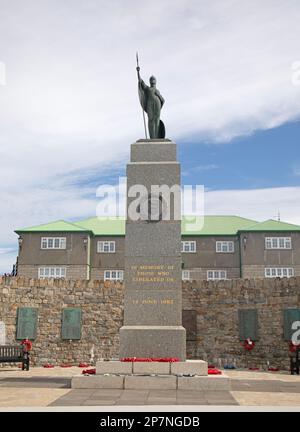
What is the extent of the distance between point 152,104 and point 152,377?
Answer: 681 centimetres

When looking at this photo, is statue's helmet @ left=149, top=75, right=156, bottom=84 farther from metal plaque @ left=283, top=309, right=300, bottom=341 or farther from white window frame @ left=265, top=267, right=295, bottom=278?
white window frame @ left=265, top=267, right=295, bottom=278

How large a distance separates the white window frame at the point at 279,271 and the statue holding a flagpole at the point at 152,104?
29.2 meters

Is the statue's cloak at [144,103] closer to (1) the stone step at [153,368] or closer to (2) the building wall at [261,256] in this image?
(1) the stone step at [153,368]

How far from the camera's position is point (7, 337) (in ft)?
62.5

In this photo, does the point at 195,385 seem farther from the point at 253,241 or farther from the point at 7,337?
the point at 253,241

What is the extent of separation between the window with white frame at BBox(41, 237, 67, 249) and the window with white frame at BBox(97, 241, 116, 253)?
112 inches

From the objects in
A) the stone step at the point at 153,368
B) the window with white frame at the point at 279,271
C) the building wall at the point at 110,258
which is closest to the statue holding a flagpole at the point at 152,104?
the stone step at the point at 153,368

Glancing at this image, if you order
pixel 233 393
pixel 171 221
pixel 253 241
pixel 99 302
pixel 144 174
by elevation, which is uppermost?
pixel 253 241

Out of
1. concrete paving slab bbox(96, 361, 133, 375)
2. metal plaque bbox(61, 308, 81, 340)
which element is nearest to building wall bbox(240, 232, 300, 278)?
→ metal plaque bbox(61, 308, 81, 340)

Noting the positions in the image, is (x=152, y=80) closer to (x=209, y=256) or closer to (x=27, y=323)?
(x=27, y=323)
